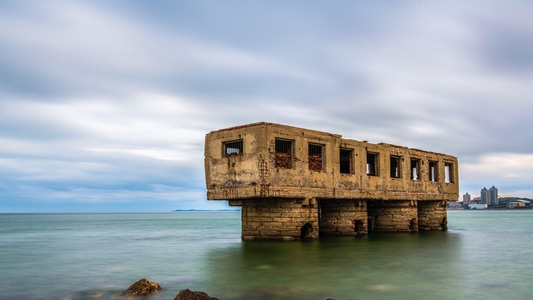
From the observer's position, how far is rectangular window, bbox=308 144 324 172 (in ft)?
75.4

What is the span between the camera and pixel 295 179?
845 inches

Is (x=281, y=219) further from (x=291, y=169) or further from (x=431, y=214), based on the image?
(x=431, y=214)

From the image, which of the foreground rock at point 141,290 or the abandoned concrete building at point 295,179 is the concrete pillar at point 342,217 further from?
the foreground rock at point 141,290

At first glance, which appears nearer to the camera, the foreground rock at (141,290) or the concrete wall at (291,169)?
the foreground rock at (141,290)

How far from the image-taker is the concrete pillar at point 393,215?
1166 inches

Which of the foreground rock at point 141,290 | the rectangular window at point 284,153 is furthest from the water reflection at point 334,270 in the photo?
the rectangular window at point 284,153

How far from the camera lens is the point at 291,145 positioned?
2180 centimetres

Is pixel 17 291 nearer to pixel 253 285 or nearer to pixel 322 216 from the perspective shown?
pixel 253 285

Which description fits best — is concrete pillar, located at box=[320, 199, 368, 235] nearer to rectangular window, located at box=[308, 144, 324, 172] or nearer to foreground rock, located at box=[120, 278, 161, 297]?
rectangular window, located at box=[308, 144, 324, 172]

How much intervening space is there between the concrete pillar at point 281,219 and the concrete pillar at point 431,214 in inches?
553

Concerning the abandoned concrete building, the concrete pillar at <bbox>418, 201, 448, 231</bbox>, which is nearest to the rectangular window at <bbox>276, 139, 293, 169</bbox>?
the abandoned concrete building

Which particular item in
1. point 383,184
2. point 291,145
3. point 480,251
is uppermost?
point 291,145

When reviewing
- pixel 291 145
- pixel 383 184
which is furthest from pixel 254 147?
pixel 383 184

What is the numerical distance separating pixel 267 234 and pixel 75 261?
8189 mm
